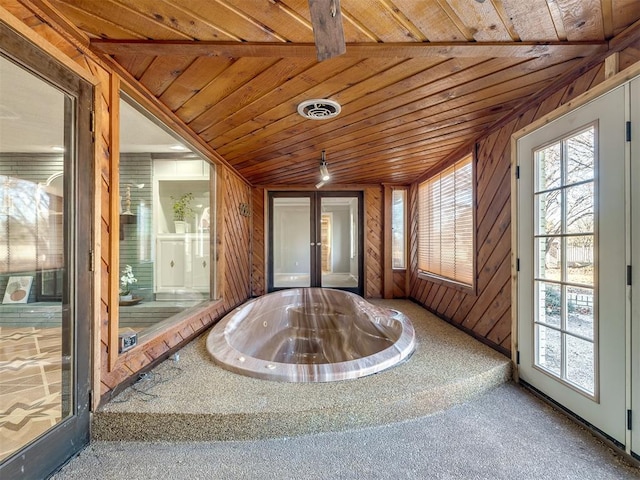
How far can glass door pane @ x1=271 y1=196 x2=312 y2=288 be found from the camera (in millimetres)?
4805

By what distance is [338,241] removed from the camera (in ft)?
15.9

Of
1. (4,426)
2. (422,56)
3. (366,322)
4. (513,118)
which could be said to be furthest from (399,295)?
(4,426)

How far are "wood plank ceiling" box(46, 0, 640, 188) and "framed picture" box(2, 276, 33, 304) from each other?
1.27 meters

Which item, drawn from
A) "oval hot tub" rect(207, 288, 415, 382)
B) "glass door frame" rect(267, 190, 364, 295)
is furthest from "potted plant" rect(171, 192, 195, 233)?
"oval hot tub" rect(207, 288, 415, 382)

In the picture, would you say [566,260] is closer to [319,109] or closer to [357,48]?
[357,48]

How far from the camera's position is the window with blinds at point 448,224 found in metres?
2.96

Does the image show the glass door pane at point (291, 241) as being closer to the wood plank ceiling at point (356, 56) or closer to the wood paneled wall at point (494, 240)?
the wood plank ceiling at point (356, 56)

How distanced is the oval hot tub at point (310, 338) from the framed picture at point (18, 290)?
117cm

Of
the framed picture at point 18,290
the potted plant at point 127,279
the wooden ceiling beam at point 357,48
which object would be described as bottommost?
the potted plant at point 127,279

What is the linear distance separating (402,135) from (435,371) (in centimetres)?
202

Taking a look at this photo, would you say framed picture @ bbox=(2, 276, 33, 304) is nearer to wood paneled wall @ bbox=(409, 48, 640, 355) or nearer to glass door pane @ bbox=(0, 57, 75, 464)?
glass door pane @ bbox=(0, 57, 75, 464)

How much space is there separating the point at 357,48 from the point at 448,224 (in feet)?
8.33

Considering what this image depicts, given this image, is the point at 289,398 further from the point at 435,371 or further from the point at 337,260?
the point at 337,260

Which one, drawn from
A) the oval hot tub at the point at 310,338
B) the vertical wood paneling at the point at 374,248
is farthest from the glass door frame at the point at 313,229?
the oval hot tub at the point at 310,338
